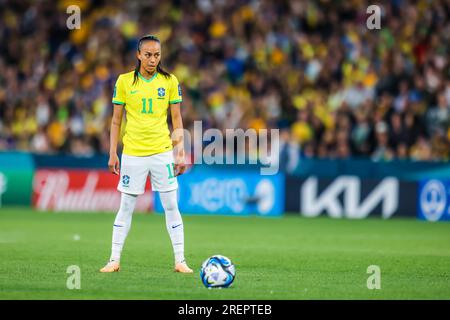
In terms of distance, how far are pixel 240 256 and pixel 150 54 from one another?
351 cm

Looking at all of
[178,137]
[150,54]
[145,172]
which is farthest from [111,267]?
[150,54]

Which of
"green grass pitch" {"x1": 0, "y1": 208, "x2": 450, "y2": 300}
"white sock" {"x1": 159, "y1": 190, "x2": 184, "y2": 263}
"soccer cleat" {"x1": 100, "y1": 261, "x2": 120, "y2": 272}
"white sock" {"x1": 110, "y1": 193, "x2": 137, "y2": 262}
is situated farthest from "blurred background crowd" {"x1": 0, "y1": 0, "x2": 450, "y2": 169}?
"soccer cleat" {"x1": 100, "y1": 261, "x2": 120, "y2": 272}

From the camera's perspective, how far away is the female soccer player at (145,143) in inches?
422

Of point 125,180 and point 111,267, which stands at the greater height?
point 125,180

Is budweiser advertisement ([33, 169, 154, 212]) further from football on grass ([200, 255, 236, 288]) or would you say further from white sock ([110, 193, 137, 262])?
football on grass ([200, 255, 236, 288])

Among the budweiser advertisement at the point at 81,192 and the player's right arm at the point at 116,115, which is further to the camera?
the budweiser advertisement at the point at 81,192

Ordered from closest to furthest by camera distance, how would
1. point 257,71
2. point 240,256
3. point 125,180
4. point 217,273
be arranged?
point 217,273, point 125,180, point 240,256, point 257,71

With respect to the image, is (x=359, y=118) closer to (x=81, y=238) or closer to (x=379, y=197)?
(x=379, y=197)

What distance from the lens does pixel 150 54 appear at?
416 inches

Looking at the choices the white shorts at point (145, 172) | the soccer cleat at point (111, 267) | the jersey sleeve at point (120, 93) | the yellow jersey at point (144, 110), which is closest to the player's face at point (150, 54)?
the yellow jersey at point (144, 110)

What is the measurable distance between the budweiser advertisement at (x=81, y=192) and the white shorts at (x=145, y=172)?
11.0 meters

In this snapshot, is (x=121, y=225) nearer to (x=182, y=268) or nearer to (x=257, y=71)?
(x=182, y=268)

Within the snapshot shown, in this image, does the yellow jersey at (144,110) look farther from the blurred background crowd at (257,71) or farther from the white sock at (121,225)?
the blurred background crowd at (257,71)

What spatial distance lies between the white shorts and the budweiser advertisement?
10973mm
